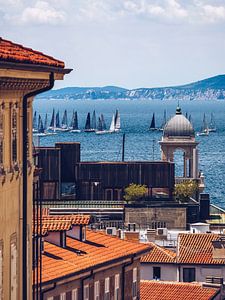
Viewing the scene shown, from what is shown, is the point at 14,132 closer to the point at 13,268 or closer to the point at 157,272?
the point at 13,268

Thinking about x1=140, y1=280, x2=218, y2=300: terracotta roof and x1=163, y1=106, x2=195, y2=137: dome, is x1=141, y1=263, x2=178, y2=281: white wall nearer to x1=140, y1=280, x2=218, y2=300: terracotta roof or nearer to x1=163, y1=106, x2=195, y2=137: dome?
x1=140, y1=280, x2=218, y2=300: terracotta roof

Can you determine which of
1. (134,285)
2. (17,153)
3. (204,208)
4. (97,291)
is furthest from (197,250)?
(17,153)

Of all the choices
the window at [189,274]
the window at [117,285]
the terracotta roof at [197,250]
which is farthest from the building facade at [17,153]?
the window at [189,274]

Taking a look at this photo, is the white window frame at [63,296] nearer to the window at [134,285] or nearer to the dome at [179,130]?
the window at [134,285]

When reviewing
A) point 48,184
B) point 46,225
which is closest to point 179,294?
point 46,225

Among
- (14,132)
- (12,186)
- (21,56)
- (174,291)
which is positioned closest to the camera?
(21,56)

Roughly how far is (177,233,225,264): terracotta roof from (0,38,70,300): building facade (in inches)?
1502

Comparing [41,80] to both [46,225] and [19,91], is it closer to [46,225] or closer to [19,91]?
[19,91]

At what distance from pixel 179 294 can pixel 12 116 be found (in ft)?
95.7

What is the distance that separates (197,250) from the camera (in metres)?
57.4

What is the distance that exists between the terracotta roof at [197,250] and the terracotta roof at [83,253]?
1942 cm

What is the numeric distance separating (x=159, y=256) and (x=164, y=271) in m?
0.54

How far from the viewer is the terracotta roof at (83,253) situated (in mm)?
30219

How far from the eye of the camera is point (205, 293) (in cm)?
4619
